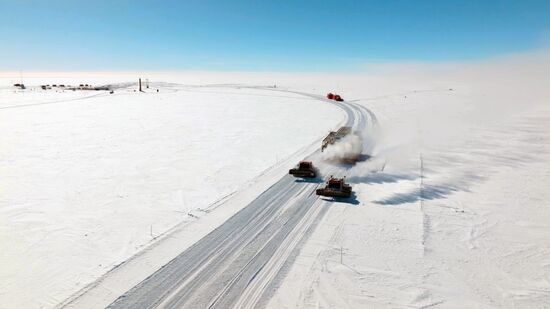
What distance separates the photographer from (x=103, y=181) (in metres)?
26.8

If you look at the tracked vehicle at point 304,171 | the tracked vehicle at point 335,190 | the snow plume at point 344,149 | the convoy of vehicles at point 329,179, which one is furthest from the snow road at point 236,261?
the snow plume at point 344,149

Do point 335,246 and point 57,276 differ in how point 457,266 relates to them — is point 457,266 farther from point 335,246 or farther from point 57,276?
point 57,276

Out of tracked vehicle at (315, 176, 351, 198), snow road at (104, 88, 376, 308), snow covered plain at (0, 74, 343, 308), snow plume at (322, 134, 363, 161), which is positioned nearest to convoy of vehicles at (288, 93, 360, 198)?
tracked vehicle at (315, 176, 351, 198)

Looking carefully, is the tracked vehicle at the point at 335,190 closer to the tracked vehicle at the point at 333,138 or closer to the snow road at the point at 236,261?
the snow road at the point at 236,261

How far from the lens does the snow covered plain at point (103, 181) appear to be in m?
15.4

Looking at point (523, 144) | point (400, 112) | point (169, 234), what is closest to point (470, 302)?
point (169, 234)

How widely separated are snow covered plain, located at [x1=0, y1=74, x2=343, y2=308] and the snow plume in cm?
437

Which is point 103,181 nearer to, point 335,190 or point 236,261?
point 236,261

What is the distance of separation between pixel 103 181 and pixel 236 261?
53.9 feet

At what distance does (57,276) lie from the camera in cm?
1436

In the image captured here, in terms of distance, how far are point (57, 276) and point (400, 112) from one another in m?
68.8

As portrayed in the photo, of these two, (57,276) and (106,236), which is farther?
(106,236)

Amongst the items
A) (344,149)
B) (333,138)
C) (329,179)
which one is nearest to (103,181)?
(329,179)

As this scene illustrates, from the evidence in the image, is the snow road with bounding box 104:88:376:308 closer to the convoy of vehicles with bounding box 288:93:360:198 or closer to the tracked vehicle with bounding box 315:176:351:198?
the tracked vehicle with bounding box 315:176:351:198
